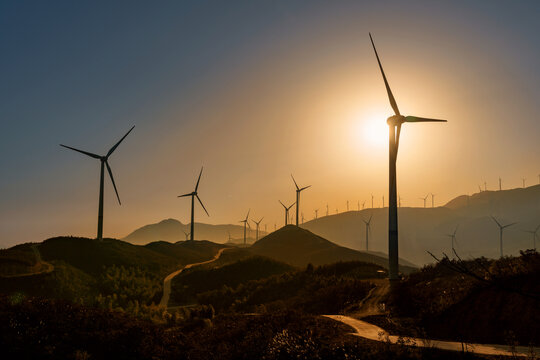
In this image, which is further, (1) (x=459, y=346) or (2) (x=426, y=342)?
(2) (x=426, y=342)

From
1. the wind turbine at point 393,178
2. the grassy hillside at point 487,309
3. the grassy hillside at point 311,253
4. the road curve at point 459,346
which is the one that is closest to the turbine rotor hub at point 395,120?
the wind turbine at point 393,178

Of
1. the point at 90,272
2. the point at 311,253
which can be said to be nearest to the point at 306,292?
the point at 90,272

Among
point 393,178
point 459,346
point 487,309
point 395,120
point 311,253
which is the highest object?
point 395,120

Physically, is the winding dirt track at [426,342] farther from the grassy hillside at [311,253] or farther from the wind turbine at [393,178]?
the grassy hillside at [311,253]

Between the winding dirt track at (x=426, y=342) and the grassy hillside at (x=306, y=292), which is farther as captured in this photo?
the grassy hillside at (x=306, y=292)

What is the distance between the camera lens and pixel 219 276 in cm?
8650

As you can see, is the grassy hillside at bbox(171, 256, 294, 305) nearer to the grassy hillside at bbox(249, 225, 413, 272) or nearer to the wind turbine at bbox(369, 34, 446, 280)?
the wind turbine at bbox(369, 34, 446, 280)

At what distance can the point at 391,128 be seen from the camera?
59031mm

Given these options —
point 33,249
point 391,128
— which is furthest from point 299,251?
point 391,128

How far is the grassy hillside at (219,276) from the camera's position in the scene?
77.0 metres

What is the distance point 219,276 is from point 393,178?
4483cm

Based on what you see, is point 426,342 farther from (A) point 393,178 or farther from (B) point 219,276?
(B) point 219,276

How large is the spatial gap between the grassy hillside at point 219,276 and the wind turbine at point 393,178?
3184 cm

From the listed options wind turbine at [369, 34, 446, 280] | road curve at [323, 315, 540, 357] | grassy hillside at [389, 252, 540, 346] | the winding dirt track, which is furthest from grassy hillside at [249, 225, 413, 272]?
road curve at [323, 315, 540, 357]
